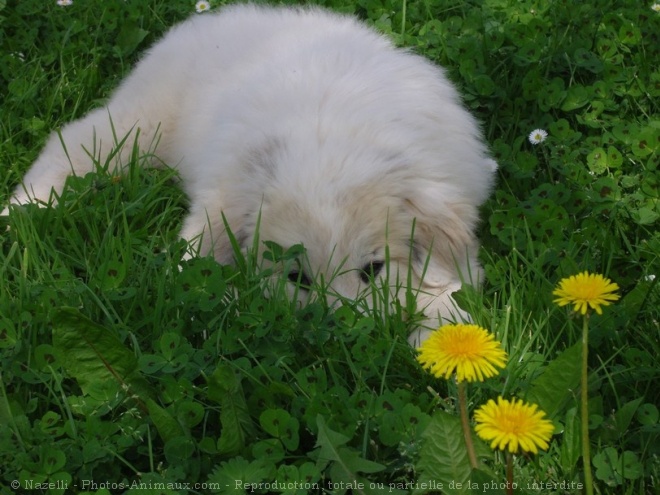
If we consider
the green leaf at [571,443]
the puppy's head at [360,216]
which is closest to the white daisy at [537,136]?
the puppy's head at [360,216]

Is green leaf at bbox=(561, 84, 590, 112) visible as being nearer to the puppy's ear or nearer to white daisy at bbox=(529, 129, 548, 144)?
white daisy at bbox=(529, 129, 548, 144)

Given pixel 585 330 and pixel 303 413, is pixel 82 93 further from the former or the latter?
pixel 585 330

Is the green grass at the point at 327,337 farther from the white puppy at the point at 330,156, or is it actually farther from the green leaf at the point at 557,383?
the white puppy at the point at 330,156

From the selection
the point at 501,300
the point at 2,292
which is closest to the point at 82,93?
the point at 2,292

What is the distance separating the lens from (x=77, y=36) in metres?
4.39

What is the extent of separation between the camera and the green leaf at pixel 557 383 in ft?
6.75

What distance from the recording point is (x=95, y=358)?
7.21 feet

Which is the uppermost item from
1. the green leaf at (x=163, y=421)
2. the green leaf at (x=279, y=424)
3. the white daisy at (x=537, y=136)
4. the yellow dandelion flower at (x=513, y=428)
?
the yellow dandelion flower at (x=513, y=428)

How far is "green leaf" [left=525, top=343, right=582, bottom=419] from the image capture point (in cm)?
206

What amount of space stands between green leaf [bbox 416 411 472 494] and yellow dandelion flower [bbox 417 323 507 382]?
27 centimetres

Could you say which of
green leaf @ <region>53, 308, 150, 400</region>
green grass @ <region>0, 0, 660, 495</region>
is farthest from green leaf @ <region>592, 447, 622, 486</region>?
green leaf @ <region>53, 308, 150, 400</region>

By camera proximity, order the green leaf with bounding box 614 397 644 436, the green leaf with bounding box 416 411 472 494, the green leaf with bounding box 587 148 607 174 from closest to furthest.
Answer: the green leaf with bounding box 416 411 472 494, the green leaf with bounding box 614 397 644 436, the green leaf with bounding box 587 148 607 174

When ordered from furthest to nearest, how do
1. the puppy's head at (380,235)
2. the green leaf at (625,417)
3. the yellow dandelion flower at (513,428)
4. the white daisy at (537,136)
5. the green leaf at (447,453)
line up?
the white daisy at (537,136), the puppy's head at (380,235), the green leaf at (625,417), the green leaf at (447,453), the yellow dandelion flower at (513,428)

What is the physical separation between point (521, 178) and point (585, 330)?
1.92 metres
